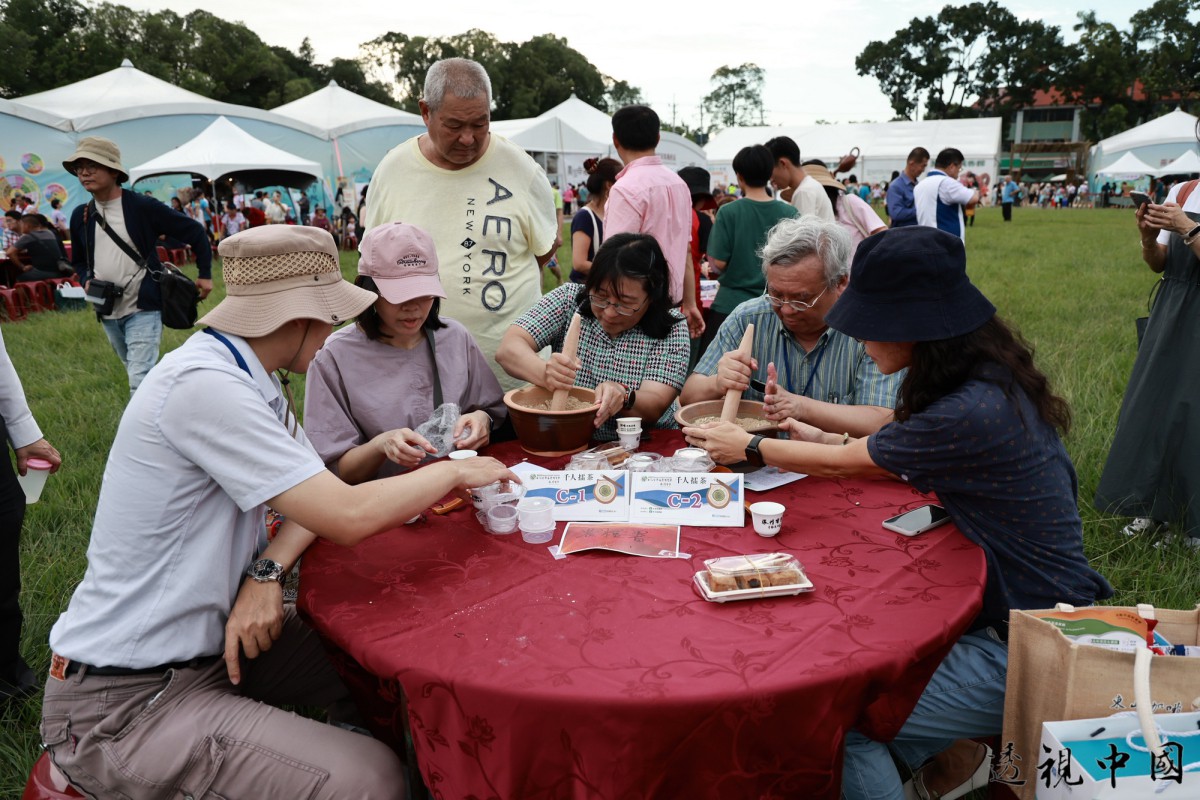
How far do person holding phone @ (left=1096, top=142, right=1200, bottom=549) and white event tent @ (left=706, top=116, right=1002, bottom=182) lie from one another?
27.4m

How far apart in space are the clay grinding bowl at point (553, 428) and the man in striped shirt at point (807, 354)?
0.45 metres

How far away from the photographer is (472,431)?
7.39 feet

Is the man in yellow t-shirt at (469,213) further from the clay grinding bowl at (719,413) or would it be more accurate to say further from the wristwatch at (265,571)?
the wristwatch at (265,571)

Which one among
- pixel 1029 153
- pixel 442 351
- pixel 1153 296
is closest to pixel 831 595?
pixel 442 351

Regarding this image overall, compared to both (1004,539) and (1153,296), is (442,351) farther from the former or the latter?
(1153,296)

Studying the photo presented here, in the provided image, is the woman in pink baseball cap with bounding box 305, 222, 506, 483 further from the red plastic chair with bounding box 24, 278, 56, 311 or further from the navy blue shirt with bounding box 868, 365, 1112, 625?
the red plastic chair with bounding box 24, 278, 56, 311

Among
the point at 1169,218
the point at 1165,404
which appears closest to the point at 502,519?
the point at 1169,218

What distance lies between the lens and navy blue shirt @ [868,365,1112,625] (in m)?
1.60

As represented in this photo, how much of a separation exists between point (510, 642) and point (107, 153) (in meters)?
4.52

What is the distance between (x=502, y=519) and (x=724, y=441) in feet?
2.09

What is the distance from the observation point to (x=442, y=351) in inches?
97.4

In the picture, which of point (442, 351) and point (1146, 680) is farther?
point (442, 351)

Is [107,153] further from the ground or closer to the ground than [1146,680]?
further from the ground

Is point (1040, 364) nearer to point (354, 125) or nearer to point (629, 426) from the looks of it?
point (629, 426)
